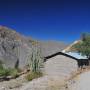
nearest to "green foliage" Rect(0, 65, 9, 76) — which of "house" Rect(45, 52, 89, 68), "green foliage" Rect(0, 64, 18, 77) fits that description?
"green foliage" Rect(0, 64, 18, 77)

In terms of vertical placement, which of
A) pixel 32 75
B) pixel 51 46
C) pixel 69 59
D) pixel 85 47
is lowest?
pixel 32 75

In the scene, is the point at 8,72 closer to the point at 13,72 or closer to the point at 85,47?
the point at 13,72

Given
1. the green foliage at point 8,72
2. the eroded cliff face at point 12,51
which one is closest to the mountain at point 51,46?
the eroded cliff face at point 12,51

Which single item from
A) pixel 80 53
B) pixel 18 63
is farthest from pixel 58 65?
pixel 80 53

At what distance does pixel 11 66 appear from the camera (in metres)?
44.3

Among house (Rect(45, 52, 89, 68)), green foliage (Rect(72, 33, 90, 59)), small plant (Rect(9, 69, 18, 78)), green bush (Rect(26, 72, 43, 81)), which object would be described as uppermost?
green foliage (Rect(72, 33, 90, 59))

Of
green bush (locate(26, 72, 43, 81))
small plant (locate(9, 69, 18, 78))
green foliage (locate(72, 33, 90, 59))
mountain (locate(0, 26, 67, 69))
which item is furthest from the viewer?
green foliage (locate(72, 33, 90, 59))

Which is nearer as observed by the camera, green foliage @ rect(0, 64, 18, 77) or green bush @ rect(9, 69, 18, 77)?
green bush @ rect(9, 69, 18, 77)

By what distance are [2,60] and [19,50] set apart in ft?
12.6

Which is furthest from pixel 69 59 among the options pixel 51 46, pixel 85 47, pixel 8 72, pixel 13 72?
pixel 51 46

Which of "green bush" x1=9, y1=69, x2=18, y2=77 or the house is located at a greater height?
the house

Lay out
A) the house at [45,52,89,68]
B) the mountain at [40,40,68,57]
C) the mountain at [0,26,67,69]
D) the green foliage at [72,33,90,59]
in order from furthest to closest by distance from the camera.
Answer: the mountain at [40,40,68,57], the green foliage at [72,33,90,59], the mountain at [0,26,67,69], the house at [45,52,89,68]

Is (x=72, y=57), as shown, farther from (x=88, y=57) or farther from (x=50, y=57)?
(x=88, y=57)

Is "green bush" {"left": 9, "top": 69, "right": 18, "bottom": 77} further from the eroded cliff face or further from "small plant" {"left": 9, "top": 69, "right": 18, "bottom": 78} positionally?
the eroded cliff face
